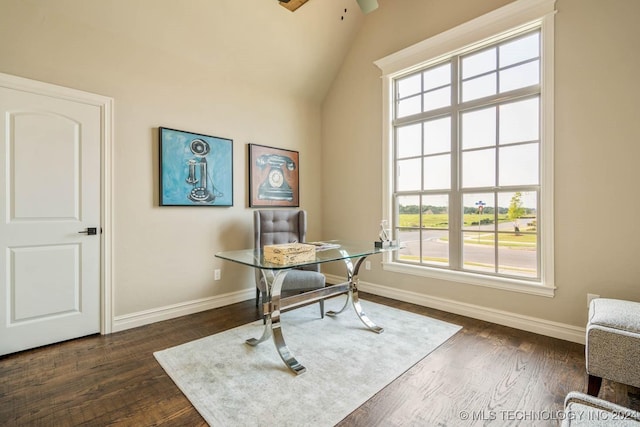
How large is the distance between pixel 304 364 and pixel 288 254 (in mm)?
851

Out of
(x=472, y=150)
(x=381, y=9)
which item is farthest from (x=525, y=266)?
(x=381, y=9)

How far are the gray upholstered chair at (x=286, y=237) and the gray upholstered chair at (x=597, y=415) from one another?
223 cm

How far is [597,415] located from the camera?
82 centimetres

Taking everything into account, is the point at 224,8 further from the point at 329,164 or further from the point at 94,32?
the point at 329,164

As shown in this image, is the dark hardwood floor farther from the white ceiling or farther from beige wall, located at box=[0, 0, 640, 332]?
the white ceiling

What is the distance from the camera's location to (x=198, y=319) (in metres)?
3.05

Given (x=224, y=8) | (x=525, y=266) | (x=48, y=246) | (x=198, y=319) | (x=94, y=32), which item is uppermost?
(x=224, y=8)

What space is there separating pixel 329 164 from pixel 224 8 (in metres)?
2.29

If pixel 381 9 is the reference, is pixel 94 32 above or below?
below

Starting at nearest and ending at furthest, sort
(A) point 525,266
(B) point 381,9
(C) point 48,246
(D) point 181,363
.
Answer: (D) point 181,363 → (C) point 48,246 → (A) point 525,266 → (B) point 381,9

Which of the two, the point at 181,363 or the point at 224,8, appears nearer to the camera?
the point at 181,363

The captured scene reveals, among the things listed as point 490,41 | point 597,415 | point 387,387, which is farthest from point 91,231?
point 490,41

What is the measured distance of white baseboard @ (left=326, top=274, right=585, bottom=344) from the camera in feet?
8.22

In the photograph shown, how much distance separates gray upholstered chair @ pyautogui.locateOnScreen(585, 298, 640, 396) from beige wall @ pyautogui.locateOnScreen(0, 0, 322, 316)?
10.5 ft
